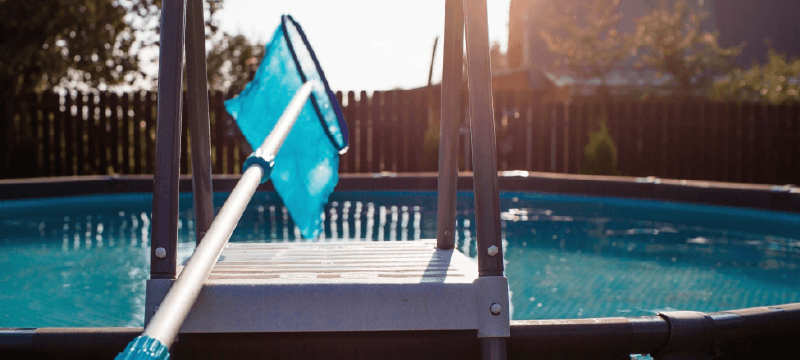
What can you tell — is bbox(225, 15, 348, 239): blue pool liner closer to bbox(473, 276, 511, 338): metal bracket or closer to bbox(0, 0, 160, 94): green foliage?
bbox(473, 276, 511, 338): metal bracket

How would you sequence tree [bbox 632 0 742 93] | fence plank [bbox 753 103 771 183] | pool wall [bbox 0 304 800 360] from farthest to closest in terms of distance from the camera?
tree [bbox 632 0 742 93] → fence plank [bbox 753 103 771 183] → pool wall [bbox 0 304 800 360]

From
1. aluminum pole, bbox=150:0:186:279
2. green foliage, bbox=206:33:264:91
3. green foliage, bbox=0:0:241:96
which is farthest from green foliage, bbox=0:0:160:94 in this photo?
aluminum pole, bbox=150:0:186:279

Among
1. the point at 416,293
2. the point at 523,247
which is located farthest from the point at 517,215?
the point at 416,293

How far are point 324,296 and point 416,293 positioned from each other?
0.23 metres

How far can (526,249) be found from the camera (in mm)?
5266

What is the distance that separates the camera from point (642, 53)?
1580cm

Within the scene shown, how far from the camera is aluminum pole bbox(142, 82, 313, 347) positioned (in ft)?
3.45

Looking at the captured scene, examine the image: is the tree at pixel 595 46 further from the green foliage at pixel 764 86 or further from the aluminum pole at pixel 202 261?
the aluminum pole at pixel 202 261

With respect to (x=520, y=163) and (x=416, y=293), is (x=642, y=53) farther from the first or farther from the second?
(x=416, y=293)

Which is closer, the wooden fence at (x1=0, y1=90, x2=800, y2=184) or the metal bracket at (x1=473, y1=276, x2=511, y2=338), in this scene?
the metal bracket at (x1=473, y1=276, x2=511, y2=338)

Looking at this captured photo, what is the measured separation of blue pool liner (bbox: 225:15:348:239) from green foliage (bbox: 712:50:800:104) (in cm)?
1231

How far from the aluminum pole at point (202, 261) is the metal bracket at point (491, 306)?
0.61 meters

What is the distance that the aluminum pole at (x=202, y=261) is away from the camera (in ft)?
3.45

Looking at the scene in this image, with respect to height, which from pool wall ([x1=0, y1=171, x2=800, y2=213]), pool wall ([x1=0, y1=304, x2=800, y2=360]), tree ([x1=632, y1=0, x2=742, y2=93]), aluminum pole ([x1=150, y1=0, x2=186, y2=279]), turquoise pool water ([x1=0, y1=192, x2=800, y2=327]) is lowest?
turquoise pool water ([x1=0, y1=192, x2=800, y2=327])
